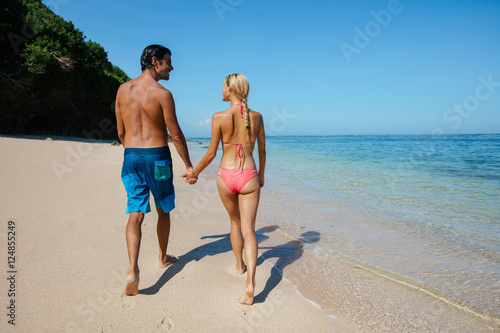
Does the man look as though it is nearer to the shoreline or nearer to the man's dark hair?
the man's dark hair

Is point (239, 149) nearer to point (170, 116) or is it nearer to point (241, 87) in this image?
point (241, 87)

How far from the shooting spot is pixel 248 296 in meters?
2.61

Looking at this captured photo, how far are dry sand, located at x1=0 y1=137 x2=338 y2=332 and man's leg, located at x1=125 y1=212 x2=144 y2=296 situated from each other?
11 cm

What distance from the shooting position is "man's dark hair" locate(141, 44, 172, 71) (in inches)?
117

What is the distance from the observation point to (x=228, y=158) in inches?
116

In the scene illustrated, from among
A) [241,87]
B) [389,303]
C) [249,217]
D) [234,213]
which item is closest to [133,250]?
[234,213]

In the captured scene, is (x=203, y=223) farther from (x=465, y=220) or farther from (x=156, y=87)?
(x=465, y=220)

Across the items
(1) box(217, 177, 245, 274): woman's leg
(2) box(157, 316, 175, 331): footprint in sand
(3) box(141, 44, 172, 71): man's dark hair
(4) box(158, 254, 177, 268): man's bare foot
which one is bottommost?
(2) box(157, 316, 175, 331): footprint in sand

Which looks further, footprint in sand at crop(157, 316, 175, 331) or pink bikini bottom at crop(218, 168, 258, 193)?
pink bikini bottom at crop(218, 168, 258, 193)

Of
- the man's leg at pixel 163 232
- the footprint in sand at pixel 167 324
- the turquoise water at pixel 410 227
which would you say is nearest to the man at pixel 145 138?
the man's leg at pixel 163 232

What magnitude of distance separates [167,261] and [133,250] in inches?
27.9

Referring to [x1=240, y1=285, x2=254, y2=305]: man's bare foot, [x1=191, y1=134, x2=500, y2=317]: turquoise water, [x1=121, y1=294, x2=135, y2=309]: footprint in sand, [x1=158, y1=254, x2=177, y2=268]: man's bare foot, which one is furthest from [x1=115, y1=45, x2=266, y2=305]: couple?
[x1=191, y1=134, x2=500, y2=317]: turquoise water

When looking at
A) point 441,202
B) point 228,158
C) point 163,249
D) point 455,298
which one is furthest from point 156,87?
point 441,202

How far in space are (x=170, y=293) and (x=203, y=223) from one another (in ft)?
7.20
